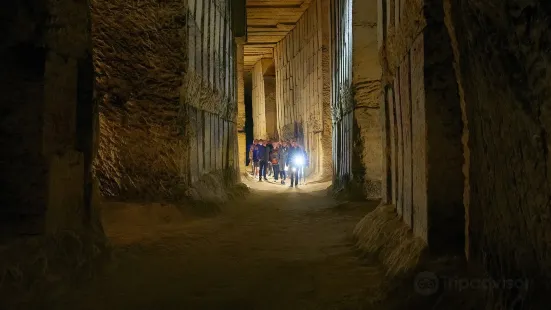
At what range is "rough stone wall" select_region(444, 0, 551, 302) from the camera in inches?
64.7

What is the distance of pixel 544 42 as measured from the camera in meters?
1.56

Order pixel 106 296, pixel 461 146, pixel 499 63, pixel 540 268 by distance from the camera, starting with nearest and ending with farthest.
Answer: pixel 540 268 < pixel 499 63 < pixel 461 146 < pixel 106 296

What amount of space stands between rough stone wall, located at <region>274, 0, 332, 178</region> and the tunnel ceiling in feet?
1.18

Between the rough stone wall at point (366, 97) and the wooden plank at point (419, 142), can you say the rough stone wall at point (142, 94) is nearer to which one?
the rough stone wall at point (366, 97)

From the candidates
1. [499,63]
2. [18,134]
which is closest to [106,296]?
[18,134]

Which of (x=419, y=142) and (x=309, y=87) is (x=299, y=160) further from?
(x=419, y=142)

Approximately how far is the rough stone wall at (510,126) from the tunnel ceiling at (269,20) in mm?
14970

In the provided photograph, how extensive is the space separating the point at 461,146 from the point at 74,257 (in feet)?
11.1

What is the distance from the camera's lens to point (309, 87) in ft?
51.1

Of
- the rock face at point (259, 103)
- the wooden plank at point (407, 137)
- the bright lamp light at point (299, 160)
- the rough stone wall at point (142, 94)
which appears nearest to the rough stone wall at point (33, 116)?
the rough stone wall at point (142, 94)

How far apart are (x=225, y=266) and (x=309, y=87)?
39.6ft

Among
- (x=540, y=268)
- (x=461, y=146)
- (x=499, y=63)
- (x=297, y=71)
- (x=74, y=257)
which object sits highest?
(x=297, y=71)

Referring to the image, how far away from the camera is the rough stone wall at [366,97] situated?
8859 millimetres

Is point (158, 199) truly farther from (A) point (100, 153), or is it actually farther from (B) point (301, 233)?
(B) point (301, 233)
